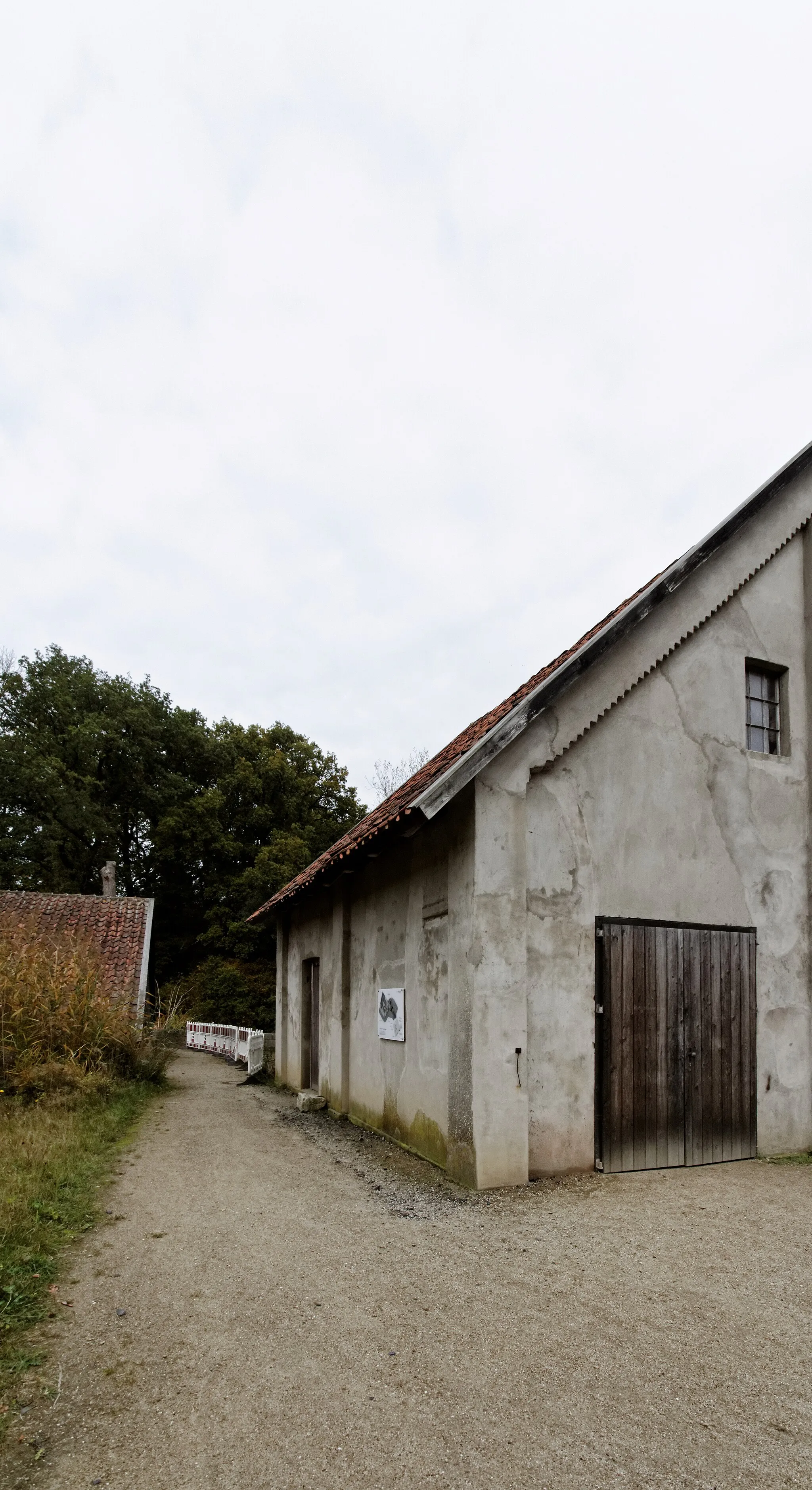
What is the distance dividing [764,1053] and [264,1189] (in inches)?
204

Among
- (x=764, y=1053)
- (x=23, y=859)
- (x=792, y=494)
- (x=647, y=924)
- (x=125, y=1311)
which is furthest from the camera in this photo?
(x=23, y=859)

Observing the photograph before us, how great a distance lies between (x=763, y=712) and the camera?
980 centimetres

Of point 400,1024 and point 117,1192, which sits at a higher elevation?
point 400,1024

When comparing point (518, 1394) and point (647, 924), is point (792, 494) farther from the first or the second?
point (518, 1394)

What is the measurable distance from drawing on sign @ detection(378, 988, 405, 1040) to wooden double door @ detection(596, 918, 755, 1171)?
2286mm

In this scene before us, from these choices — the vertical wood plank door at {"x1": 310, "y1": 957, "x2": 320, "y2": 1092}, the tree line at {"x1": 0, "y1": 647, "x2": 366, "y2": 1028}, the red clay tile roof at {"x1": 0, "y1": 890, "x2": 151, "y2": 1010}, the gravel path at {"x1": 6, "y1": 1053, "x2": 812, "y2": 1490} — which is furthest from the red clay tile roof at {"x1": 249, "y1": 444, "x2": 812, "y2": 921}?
the tree line at {"x1": 0, "y1": 647, "x2": 366, "y2": 1028}

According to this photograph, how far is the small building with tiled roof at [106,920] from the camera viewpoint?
20.3m

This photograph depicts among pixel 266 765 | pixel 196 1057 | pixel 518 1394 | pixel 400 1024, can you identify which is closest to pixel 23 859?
pixel 266 765

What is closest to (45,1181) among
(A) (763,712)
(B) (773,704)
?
(A) (763,712)

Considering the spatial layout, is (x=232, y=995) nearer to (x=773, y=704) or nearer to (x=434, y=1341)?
(x=773, y=704)

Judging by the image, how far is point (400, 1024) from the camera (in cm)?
933

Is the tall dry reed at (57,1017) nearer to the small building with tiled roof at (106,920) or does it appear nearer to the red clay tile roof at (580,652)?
the red clay tile roof at (580,652)

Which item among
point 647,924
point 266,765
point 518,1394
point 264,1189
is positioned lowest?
point 264,1189

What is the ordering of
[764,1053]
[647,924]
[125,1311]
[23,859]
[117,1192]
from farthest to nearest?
[23,859]
[764,1053]
[647,924]
[117,1192]
[125,1311]
